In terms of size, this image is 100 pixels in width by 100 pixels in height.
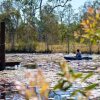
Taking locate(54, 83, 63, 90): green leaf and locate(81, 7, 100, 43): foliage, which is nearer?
locate(54, 83, 63, 90): green leaf

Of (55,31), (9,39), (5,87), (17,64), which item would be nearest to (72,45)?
(55,31)

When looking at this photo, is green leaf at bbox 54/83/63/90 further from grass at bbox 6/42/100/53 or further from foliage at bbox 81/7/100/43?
grass at bbox 6/42/100/53

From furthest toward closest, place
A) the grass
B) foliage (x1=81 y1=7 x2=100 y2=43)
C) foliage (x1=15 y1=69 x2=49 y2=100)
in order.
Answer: the grass < foliage (x1=81 y1=7 x2=100 y2=43) < foliage (x1=15 y1=69 x2=49 y2=100)

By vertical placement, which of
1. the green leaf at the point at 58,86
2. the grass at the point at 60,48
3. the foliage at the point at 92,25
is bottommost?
the grass at the point at 60,48

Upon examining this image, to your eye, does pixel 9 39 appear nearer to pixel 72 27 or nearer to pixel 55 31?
pixel 55 31

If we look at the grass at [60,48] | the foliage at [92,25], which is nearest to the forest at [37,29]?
the grass at [60,48]

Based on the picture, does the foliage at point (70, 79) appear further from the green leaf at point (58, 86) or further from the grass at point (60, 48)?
the grass at point (60, 48)

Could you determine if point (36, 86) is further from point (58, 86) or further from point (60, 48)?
point (60, 48)

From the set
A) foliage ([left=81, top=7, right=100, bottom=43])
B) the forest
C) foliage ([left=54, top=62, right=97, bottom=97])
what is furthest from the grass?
foliage ([left=54, top=62, right=97, bottom=97])

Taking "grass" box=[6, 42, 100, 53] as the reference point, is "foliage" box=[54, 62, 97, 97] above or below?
above

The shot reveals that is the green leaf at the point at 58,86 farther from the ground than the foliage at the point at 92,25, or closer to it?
closer to it

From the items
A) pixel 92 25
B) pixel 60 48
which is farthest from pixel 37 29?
pixel 92 25

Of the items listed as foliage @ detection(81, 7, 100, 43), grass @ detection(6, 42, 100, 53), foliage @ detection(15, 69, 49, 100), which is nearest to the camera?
foliage @ detection(15, 69, 49, 100)

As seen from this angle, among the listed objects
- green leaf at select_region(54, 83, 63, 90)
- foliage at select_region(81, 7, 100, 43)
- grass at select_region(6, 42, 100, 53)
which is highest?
foliage at select_region(81, 7, 100, 43)
